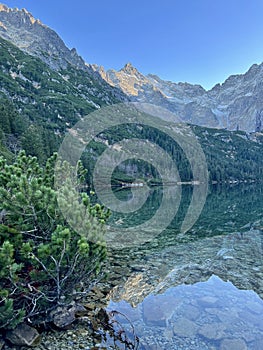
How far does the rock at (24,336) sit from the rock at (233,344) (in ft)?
28.4

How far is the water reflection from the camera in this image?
41.2 ft

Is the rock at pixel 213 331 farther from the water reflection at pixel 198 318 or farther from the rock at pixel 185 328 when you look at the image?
the rock at pixel 185 328

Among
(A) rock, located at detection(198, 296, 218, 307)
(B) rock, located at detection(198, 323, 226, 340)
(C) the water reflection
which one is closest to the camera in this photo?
(C) the water reflection

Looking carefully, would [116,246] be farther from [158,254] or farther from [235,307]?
[235,307]

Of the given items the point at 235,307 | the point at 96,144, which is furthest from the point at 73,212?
the point at 96,144

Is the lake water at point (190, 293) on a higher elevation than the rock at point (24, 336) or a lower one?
lower

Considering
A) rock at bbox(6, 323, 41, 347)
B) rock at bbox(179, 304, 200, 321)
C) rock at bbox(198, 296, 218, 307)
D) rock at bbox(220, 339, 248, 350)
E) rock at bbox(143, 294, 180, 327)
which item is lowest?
rock at bbox(198, 296, 218, 307)

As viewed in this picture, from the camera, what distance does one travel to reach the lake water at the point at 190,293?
13039 millimetres

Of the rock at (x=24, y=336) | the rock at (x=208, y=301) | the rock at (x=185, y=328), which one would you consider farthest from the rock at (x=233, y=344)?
the rock at (x=24, y=336)

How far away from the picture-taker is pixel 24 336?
36.9ft

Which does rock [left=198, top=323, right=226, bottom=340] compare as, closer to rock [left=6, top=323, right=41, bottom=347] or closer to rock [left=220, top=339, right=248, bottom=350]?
rock [left=220, top=339, right=248, bottom=350]

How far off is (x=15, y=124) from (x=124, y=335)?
8571 centimetres

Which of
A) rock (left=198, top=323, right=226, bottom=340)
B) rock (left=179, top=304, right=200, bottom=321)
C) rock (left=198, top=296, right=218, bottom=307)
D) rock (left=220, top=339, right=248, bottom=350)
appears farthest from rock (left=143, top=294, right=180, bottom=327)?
rock (left=220, top=339, right=248, bottom=350)

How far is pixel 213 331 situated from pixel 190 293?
477 cm
